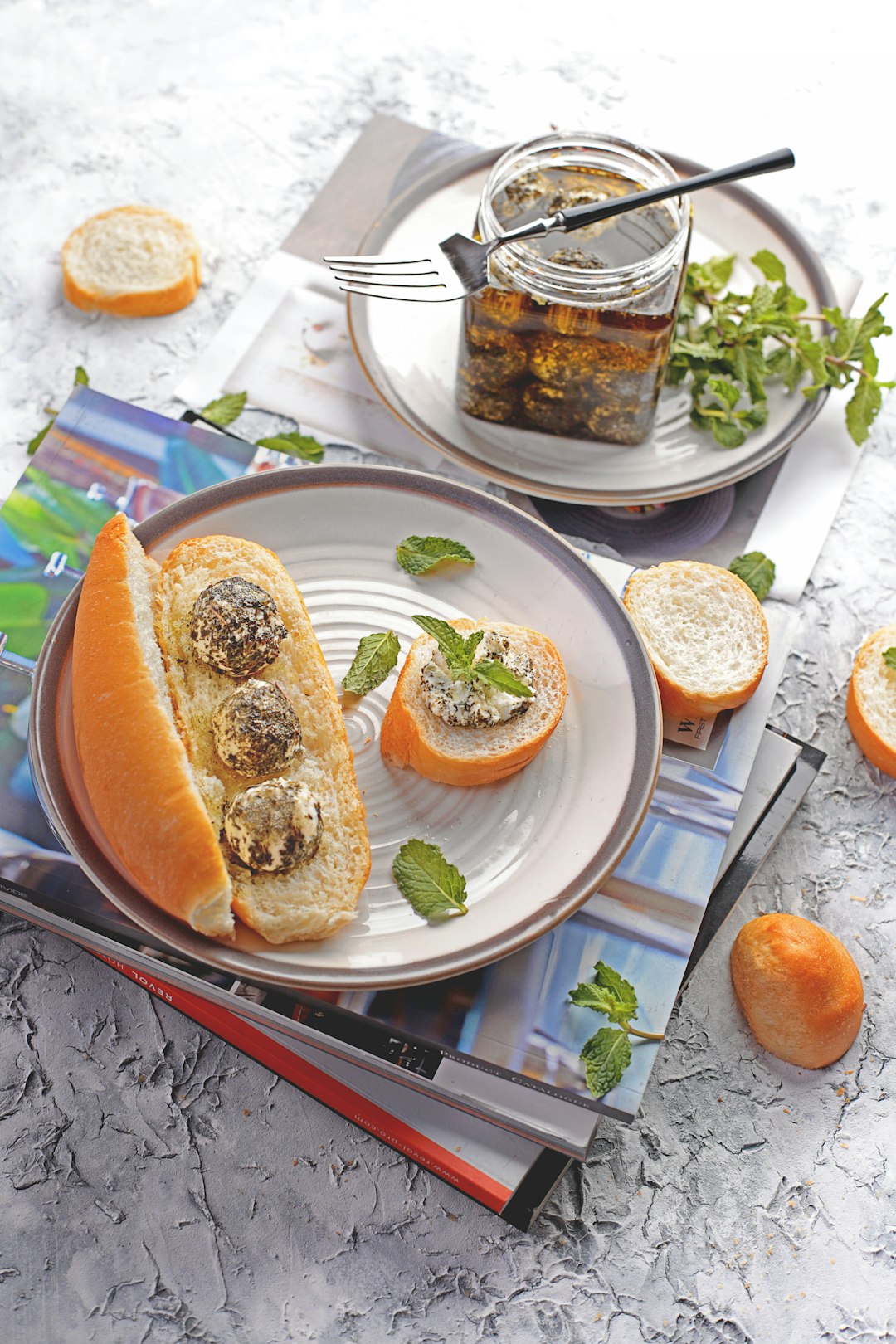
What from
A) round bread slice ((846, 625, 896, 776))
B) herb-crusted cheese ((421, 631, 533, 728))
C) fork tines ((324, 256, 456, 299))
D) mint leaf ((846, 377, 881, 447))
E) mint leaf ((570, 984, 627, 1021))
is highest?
fork tines ((324, 256, 456, 299))

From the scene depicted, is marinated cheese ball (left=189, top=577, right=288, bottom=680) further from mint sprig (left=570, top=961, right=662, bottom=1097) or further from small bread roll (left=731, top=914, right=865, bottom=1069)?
small bread roll (left=731, top=914, right=865, bottom=1069)

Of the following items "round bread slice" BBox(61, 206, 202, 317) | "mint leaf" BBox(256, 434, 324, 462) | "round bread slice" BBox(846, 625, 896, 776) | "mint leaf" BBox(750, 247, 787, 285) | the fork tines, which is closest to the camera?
"round bread slice" BBox(846, 625, 896, 776)

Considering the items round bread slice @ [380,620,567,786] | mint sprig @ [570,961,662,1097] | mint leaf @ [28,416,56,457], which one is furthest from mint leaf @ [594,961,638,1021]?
mint leaf @ [28,416,56,457]

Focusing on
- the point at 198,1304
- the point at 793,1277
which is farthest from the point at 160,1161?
the point at 793,1277

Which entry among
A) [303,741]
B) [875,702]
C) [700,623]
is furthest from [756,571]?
[303,741]

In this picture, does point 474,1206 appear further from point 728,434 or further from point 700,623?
point 728,434

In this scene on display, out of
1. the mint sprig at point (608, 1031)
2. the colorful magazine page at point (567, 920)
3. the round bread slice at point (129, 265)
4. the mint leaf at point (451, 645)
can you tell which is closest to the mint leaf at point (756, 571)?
the colorful magazine page at point (567, 920)

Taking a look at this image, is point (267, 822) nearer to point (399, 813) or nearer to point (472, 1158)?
point (399, 813)

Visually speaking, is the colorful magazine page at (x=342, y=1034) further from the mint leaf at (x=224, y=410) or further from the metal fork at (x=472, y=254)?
the metal fork at (x=472, y=254)
